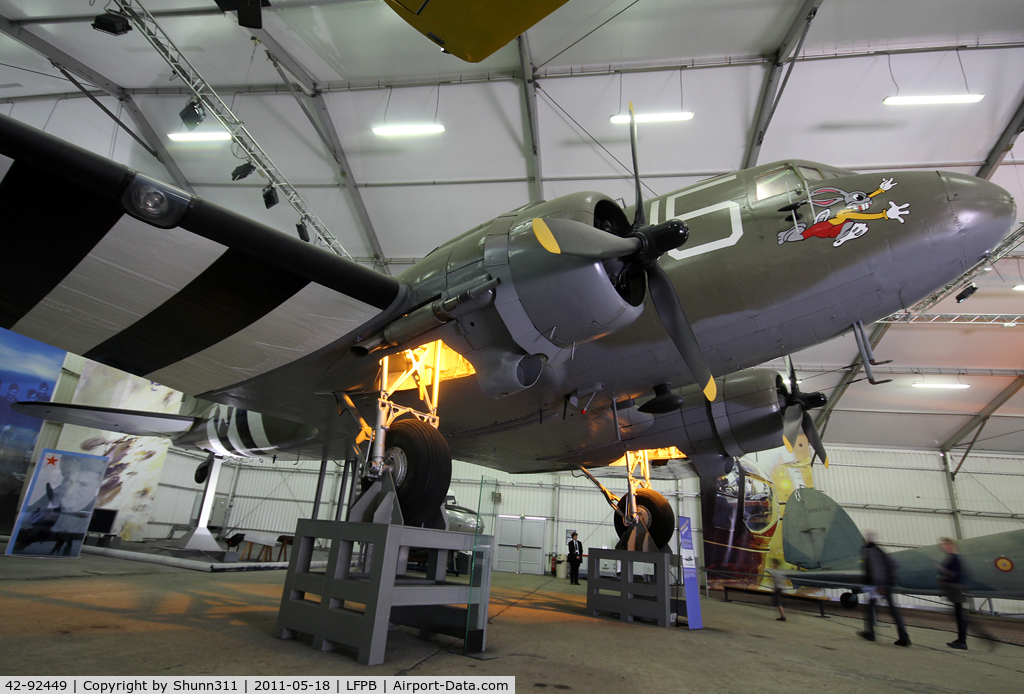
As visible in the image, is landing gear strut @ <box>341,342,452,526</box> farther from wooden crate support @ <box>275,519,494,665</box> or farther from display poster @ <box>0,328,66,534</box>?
display poster @ <box>0,328,66,534</box>

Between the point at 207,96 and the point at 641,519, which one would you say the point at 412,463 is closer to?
the point at 641,519

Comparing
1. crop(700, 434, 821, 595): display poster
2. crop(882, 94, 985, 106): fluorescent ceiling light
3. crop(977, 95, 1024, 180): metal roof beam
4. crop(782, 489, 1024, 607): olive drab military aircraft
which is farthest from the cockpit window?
crop(700, 434, 821, 595): display poster

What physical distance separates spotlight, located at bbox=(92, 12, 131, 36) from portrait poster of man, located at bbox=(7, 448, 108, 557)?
9.75 meters

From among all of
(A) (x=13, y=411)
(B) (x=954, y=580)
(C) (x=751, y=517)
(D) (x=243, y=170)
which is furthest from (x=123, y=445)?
(C) (x=751, y=517)

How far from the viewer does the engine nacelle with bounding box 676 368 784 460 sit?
342 inches

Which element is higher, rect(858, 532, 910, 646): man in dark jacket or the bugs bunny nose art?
the bugs bunny nose art

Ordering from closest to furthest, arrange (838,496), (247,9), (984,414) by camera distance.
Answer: (247,9), (984,414), (838,496)

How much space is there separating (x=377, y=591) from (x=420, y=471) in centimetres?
131

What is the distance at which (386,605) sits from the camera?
12.8ft

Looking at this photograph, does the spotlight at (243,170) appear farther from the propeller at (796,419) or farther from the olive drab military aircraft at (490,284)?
the propeller at (796,419)

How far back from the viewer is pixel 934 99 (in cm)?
1289

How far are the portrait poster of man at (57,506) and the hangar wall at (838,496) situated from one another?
12.2 metres

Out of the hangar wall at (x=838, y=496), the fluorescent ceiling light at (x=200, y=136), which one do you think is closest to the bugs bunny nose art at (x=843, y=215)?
the fluorescent ceiling light at (x=200, y=136)

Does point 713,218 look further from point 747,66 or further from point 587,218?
point 747,66
